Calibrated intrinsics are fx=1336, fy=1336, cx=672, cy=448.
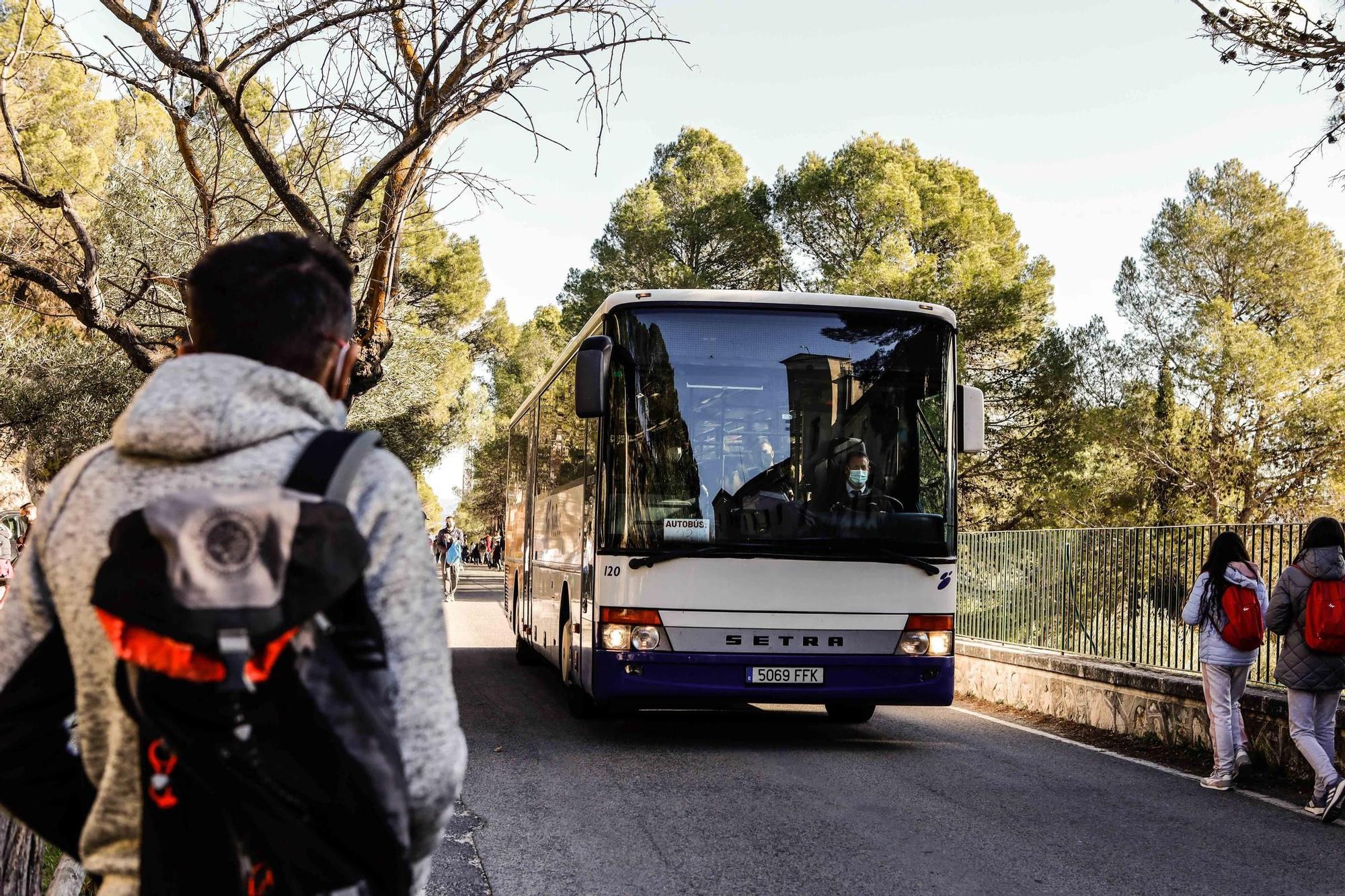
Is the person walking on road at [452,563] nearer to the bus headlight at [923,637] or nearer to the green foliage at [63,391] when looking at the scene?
the green foliage at [63,391]

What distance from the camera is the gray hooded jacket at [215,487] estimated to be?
70.9 inches

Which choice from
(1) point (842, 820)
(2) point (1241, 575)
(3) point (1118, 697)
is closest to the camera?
(1) point (842, 820)

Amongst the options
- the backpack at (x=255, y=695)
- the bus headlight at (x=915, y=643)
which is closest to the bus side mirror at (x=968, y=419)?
the bus headlight at (x=915, y=643)

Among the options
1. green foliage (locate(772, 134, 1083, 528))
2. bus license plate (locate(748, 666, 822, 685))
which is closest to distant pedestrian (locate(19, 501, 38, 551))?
bus license plate (locate(748, 666, 822, 685))

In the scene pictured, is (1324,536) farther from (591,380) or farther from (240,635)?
(240,635)

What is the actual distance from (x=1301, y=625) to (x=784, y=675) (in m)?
3.43

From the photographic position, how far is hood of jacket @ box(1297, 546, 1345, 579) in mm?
8039

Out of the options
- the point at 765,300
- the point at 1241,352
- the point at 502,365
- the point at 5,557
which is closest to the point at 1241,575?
the point at 765,300

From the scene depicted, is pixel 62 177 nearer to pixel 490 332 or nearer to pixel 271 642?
pixel 271 642

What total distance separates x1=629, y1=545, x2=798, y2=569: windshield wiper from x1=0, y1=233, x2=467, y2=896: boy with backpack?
7.53m

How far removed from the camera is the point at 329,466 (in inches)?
70.9

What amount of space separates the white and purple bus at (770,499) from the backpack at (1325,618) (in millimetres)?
2514

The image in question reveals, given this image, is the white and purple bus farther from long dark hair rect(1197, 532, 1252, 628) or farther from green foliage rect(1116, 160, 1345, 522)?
green foliage rect(1116, 160, 1345, 522)

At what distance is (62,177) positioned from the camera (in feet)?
74.1
